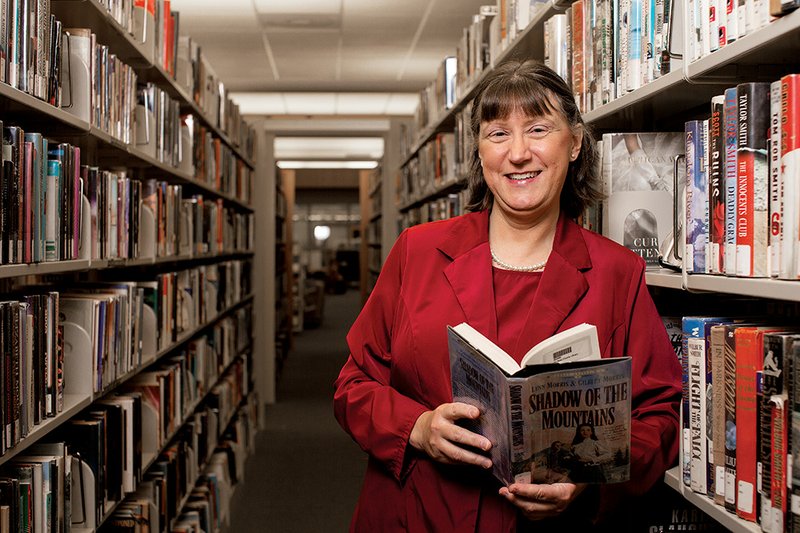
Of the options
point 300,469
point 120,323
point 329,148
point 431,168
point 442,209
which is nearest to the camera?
point 120,323

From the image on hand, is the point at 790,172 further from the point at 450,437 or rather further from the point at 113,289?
the point at 113,289

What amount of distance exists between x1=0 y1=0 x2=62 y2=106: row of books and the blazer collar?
2.91 feet

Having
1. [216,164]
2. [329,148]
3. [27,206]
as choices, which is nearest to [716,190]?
[27,206]

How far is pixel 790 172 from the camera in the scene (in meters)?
1.04

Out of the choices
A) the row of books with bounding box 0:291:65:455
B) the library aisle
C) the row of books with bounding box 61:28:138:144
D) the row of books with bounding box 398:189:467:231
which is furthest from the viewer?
the library aisle

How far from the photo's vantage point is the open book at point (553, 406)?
1.15 meters

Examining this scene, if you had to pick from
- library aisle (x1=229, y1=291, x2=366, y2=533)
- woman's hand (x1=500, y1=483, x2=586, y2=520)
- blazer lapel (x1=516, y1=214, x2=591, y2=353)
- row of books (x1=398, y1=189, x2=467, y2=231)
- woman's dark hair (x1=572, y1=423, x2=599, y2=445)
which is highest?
row of books (x1=398, y1=189, x2=467, y2=231)

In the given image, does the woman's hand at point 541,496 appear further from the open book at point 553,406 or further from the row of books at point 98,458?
the row of books at point 98,458

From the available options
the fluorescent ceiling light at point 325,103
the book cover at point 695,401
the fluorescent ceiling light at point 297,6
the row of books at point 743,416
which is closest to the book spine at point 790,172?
the row of books at point 743,416

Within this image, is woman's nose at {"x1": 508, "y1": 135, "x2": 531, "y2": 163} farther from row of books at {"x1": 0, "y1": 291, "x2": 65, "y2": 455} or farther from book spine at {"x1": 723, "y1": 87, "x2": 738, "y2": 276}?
row of books at {"x1": 0, "y1": 291, "x2": 65, "y2": 455}

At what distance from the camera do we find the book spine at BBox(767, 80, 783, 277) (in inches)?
42.4

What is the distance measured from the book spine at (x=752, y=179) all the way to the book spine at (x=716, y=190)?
55mm

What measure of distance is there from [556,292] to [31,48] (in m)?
1.15

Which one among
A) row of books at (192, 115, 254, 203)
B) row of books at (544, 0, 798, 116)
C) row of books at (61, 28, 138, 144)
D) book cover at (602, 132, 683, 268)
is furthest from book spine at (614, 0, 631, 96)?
row of books at (192, 115, 254, 203)
